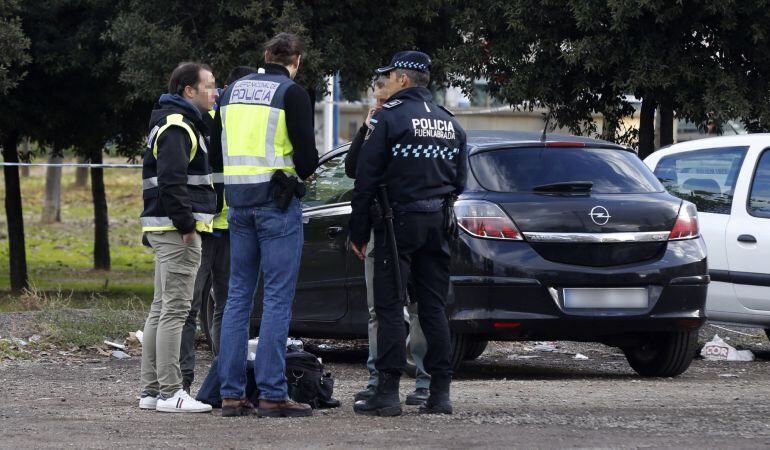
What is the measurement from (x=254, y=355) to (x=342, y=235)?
1.96 m

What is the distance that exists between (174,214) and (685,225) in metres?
3.31

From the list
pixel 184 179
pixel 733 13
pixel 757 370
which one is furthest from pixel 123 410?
pixel 733 13

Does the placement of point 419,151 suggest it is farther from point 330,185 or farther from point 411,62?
point 330,185

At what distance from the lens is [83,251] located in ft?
105

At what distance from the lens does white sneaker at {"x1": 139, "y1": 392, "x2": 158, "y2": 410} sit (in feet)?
23.5

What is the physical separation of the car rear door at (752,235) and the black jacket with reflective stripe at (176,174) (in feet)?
14.6

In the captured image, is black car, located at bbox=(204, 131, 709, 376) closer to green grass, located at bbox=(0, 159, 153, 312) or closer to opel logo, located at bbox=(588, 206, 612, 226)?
opel logo, located at bbox=(588, 206, 612, 226)

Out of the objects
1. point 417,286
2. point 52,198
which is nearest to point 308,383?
point 417,286

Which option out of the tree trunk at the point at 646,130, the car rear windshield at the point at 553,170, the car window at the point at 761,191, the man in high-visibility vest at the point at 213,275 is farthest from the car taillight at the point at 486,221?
the tree trunk at the point at 646,130

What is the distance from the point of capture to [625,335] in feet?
28.3

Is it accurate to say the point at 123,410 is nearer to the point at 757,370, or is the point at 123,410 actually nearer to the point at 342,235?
the point at 342,235

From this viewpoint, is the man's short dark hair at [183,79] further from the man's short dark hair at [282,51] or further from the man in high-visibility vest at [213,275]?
the man's short dark hair at [282,51]

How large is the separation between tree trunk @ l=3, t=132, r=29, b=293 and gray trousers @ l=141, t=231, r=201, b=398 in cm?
1553

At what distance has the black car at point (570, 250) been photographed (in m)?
7.96
